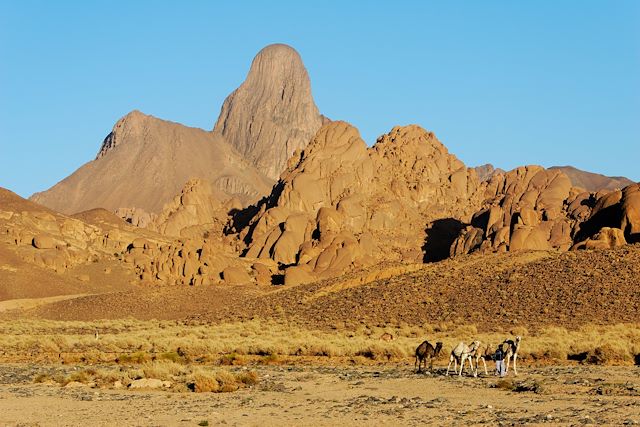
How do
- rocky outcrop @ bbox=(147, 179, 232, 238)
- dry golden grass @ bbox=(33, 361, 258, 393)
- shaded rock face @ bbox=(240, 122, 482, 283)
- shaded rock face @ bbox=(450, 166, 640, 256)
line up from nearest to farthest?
dry golden grass @ bbox=(33, 361, 258, 393)
shaded rock face @ bbox=(450, 166, 640, 256)
shaded rock face @ bbox=(240, 122, 482, 283)
rocky outcrop @ bbox=(147, 179, 232, 238)

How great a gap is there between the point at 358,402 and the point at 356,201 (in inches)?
4512

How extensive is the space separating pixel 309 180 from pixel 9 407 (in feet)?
386

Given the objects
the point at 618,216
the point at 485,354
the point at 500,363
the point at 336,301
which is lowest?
the point at 500,363

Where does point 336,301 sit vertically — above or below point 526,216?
below

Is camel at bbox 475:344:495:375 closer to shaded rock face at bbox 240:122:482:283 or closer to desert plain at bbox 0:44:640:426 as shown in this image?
desert plain at bbox 0:44:640:426

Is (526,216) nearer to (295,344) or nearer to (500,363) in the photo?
(295,344)

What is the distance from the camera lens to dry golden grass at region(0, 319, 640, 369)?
38250 millimetres

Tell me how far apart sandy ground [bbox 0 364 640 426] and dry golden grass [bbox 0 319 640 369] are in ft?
20.2

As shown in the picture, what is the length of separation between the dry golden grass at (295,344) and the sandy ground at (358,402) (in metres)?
6.16

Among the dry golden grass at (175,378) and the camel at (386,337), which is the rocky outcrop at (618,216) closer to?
the camel at (386,337)

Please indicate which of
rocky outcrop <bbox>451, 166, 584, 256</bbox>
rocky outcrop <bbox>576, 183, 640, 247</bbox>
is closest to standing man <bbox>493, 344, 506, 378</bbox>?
rocky outcrop <bbox>576, 183, 640, 247</bbox>

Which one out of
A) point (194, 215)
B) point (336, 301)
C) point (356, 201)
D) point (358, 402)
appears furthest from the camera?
point (194, 215)

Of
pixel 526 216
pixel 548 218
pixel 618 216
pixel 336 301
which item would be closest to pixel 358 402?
pixel 336 301

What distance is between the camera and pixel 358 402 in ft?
76.9
